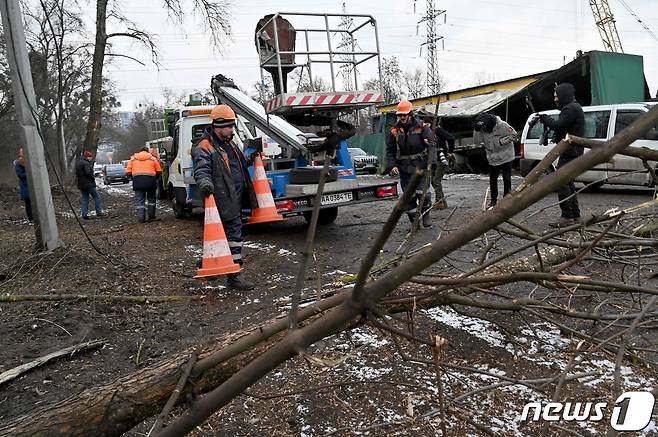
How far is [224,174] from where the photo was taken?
5086mm

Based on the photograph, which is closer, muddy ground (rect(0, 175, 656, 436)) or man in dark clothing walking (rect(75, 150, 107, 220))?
muddy ground (rect(0, 175, 656, 436))

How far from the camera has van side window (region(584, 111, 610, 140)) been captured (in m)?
9.86

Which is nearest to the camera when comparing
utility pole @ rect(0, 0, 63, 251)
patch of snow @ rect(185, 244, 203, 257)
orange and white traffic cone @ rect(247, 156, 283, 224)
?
utility pole @ rect(0, 0, 63, 251)

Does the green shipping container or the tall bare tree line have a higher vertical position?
the green shipping container

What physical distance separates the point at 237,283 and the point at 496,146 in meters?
5.11

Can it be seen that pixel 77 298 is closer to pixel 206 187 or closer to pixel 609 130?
pixel 206 187

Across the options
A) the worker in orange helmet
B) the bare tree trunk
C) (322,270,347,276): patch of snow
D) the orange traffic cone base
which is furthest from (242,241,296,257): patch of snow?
the bare tree trunk

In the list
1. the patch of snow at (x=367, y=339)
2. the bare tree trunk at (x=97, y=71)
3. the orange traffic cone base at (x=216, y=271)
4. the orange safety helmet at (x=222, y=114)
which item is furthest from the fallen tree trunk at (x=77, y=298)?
the bare tree trunk at (x=97, y=71)

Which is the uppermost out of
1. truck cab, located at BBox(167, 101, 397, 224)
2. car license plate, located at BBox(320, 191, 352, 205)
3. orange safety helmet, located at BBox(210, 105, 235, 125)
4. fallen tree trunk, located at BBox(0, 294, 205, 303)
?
orange safety helmet, located at BBox(210, 105, 235, 125)

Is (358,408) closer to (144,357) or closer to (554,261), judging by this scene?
(144,357)

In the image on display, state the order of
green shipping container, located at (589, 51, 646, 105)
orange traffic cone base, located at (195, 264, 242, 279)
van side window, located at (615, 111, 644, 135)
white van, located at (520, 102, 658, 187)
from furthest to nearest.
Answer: green shipping container, located at (589, 51, 646, 105) < van side window, located at (615, 111, 644, 135) < white van, located at (520, 102, 658, 187) < orange traffic cone base, located at (195, 264, 242, 279)

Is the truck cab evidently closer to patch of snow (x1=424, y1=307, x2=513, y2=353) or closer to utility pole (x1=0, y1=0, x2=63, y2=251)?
utility pole (x1=0, y1=0, x2=63, y2=251)

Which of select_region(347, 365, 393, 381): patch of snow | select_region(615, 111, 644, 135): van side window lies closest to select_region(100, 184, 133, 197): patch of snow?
select_region(615, 111, 644, 135): van side window

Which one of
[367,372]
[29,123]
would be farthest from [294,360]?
[29,123]
